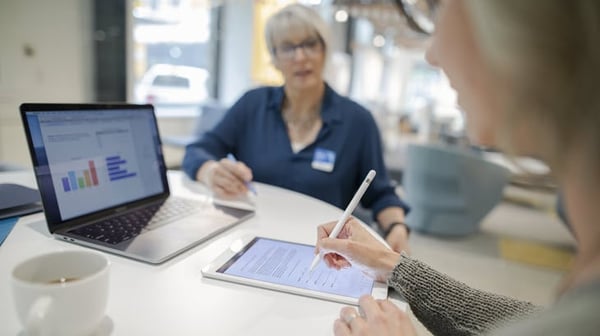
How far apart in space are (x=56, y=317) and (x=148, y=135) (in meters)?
0.73

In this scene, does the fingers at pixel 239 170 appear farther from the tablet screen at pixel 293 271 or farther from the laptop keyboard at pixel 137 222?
the tablet screen at pixel 293 271

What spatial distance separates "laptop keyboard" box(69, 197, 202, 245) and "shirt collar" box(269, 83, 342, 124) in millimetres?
627

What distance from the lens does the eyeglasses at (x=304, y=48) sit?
5.10 feet

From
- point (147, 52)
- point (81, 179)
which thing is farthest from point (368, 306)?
point (147, 52)

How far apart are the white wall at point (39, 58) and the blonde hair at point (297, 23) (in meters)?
2.06

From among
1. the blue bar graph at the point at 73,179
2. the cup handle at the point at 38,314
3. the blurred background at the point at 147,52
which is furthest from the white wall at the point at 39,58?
the cup handle at the point at 38,314

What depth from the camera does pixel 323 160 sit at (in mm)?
1462

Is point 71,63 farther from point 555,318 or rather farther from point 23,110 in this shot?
point 555,318

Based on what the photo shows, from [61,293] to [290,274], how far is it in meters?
0.38

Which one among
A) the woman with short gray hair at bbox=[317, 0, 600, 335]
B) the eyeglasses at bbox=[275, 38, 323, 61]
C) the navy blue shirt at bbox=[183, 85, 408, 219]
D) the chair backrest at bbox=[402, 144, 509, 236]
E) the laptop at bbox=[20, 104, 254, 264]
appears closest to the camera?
the woman with short gray hair at bbox=[317, 0, 600, 335]

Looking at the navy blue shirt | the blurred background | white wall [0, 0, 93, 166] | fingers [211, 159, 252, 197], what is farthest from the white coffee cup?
white wall [0, 0, 93, 166]

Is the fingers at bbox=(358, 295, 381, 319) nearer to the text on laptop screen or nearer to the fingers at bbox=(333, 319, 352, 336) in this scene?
the fingers at bbox=(333, 319, 352, 336)

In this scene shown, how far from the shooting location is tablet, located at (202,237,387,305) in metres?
0.67

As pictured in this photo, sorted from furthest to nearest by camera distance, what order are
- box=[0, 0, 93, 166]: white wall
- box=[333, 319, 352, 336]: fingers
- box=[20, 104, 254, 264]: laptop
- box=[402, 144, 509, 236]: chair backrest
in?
box=[402, 144, 509, 236]: chair backrest, box=[0, 0, 93, 166]: white wall, box=[20, 104, 254, 264]: laptop, box=[333, 319, 352, 336]: fingers
